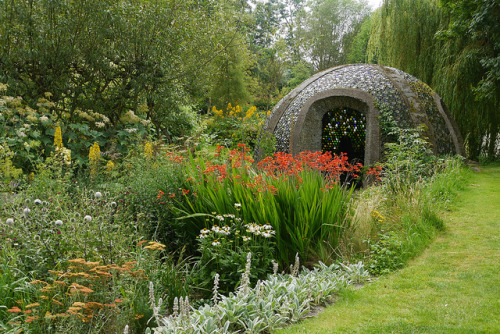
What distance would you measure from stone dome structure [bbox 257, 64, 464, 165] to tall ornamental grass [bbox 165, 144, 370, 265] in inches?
139

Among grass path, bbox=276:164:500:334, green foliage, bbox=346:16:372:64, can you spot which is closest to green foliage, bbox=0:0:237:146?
grass path, bbox=276:164:500:334

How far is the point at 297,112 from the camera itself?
8.00 metres

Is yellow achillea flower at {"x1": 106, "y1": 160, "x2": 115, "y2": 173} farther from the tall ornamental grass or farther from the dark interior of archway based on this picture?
the dark interior of archway

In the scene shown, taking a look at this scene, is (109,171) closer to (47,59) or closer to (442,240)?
(47,59)

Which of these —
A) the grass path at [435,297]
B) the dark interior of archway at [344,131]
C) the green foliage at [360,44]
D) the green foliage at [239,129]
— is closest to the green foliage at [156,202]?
the grass path at [435,297]

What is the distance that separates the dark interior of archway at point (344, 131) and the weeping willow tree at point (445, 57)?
3.11 m

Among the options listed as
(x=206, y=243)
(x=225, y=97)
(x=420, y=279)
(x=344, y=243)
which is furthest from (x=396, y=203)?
(x=225, y=97)

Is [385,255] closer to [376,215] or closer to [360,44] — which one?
[376,215]

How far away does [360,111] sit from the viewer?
25.2 feet

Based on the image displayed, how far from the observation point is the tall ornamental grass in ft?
11.9

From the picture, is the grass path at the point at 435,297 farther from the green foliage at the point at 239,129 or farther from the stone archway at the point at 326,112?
the green foliage at the point at 239,129

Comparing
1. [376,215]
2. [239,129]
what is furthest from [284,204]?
[239,129]

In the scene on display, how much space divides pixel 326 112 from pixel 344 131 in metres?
0.71

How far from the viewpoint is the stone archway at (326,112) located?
720cm
